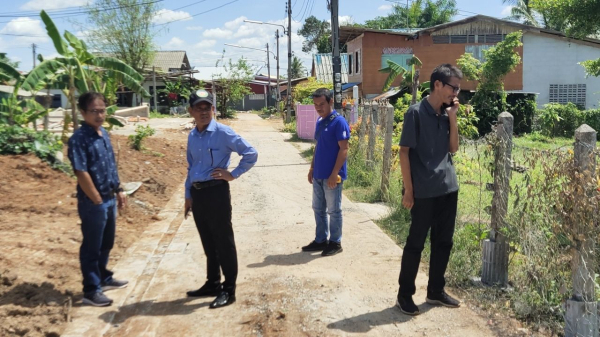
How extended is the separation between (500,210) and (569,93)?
26938 millimetres

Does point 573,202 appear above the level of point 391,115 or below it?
below

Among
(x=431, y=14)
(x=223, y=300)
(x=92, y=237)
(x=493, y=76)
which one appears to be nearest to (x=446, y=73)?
(x=223, y=300)

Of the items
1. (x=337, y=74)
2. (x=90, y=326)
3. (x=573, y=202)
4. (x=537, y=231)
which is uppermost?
(x=337, y=74)

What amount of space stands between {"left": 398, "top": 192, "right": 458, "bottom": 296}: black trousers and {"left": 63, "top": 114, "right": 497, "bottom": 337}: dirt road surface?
9.9 inches

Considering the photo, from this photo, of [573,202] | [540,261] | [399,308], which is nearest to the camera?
[573,202]

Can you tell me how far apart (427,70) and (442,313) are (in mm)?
26047

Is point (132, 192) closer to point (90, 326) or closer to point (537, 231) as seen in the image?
point (90, 326)

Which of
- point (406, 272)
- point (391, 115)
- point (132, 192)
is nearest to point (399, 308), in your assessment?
point (406, 272)

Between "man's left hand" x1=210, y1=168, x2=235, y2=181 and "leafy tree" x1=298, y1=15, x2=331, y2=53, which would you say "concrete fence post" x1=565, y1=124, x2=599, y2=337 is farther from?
"leafy tree" x1=298, y1=15, x2=331, y2=53

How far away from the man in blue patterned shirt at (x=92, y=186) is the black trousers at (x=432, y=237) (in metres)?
2.50

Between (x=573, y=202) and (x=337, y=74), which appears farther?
(x=337, y=74)

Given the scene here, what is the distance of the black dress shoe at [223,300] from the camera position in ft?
14.4

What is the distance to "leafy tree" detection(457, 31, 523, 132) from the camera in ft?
76.3

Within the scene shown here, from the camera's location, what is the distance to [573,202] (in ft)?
11.6
